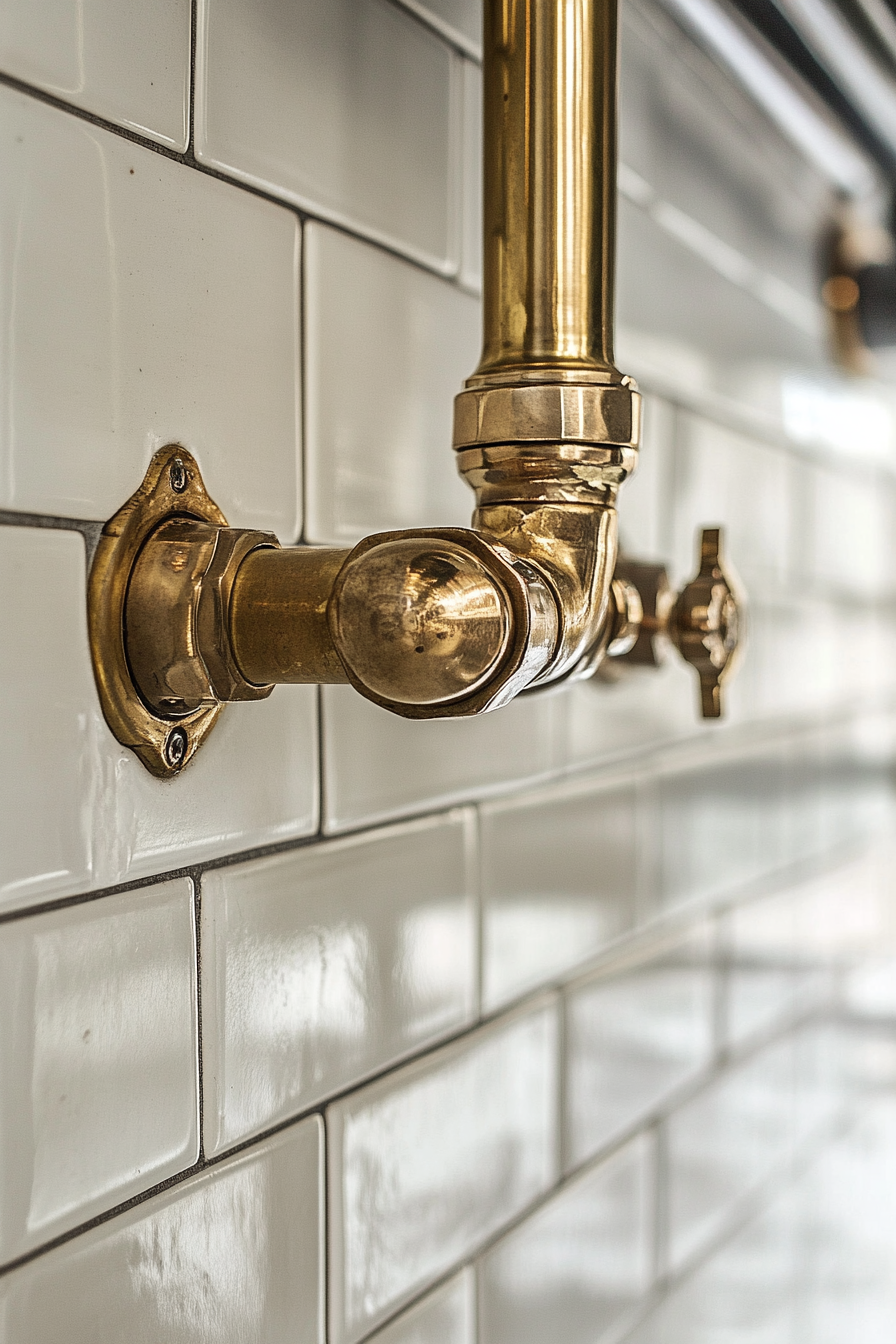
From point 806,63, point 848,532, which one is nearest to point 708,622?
point 806,63

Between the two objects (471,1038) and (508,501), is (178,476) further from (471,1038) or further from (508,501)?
(471,1038)

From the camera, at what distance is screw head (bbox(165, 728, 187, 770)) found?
1.09 feet

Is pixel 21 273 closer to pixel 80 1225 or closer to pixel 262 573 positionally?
pixel 262 573

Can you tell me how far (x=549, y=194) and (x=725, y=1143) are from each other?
1.87ft

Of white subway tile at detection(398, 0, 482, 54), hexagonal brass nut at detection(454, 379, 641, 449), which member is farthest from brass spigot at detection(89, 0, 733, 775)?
white subway tile at detection(398, 0, 482, 54)

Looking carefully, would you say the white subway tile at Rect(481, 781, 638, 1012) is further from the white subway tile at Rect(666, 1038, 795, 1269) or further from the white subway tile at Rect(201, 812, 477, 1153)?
the white subway tile at Rect(666, 1038, 795, 1269)

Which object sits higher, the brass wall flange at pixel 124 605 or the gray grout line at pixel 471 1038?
the brass wall flange at pixel 124 605

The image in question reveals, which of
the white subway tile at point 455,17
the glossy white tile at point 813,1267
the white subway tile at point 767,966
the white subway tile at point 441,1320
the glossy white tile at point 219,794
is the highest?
the white subway tile at point 455,17

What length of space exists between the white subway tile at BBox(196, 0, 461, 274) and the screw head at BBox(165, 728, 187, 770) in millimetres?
152

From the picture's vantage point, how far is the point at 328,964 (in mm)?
400

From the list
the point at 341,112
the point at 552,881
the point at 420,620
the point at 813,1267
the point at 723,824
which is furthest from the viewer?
the point at 813,1267

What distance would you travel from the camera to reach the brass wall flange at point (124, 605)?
1.02 ft

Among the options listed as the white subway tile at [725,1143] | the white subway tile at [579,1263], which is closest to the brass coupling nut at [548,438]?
the white subway tile at [579,1263]

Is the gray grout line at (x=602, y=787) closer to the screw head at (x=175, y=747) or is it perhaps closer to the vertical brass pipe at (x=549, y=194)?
the screw head at (x=175, y=747)
